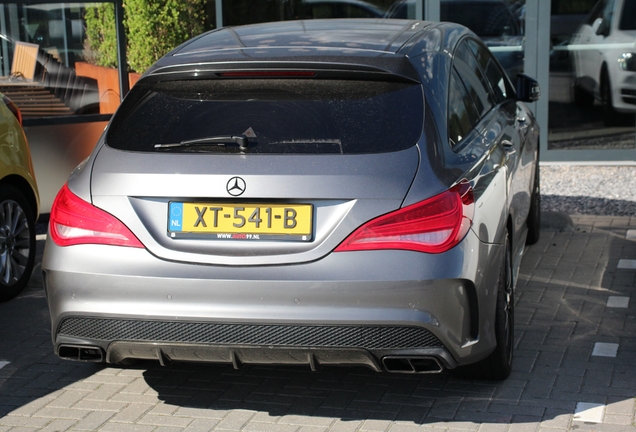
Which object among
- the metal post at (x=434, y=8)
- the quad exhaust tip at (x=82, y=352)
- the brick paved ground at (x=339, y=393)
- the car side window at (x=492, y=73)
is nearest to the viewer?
the quad exhaust tip at (x=82, y=352)

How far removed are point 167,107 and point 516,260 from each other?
2.16 metres

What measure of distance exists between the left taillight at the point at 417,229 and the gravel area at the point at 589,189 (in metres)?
5.00

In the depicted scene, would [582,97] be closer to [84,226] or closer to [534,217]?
[534,217]

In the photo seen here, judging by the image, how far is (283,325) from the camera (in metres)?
3.74

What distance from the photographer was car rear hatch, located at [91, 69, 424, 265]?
372 cm

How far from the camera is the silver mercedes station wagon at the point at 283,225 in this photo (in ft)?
12.1

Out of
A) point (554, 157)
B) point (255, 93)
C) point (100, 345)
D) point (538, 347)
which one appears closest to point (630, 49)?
point (554, 157)

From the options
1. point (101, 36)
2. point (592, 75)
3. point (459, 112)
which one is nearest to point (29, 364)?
point (459, 112)

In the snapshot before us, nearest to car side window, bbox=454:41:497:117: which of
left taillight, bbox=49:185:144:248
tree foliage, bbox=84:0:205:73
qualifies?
left taillight, bbox=49:185:144:248

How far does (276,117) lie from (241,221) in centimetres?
49

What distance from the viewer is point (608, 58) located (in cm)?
1045

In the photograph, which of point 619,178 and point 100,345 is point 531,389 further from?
point 619,178

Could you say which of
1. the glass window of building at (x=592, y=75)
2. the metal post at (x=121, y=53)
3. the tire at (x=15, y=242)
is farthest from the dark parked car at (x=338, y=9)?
the tire at (x=15, y=242)

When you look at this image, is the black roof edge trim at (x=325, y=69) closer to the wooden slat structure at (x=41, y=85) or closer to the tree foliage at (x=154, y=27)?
the wooden slat structure at (x=41, y=85)
